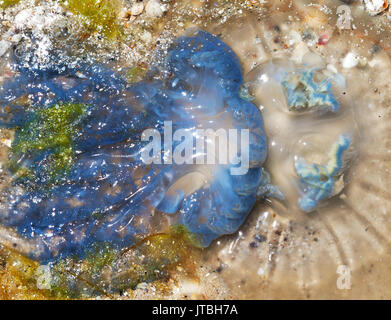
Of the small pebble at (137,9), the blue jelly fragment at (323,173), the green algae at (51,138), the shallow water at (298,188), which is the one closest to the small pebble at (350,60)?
the shallow water at (298,188)

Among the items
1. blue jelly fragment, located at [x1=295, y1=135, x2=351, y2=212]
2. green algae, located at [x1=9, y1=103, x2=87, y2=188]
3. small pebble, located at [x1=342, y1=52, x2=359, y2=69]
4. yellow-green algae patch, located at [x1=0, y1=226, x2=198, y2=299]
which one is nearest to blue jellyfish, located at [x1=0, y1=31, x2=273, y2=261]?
green algae, located at [x1=9, y1=103, x2=87, y2=188]

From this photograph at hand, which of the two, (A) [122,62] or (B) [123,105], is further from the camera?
(A) [122,62]

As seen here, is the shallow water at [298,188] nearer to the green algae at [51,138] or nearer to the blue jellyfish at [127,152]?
the blue jellyfish at [127,152]

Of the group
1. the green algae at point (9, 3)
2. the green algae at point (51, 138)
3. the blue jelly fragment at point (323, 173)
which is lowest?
the blue jelly fragment at point (323, 173)

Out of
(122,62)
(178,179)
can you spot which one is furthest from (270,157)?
(122,62)

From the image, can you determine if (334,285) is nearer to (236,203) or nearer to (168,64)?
(236,203)

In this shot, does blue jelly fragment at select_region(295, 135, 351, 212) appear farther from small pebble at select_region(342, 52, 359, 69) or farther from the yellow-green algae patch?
the yellow-green algae patch

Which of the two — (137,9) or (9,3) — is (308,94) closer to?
(137,9)
